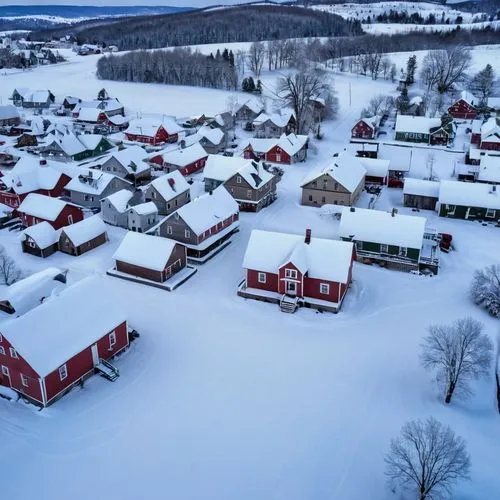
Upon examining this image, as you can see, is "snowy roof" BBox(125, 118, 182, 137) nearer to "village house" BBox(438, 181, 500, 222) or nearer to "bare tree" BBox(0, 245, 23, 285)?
"bare tree" BBox(0, 245, 23, 285)

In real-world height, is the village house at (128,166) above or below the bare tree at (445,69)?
below

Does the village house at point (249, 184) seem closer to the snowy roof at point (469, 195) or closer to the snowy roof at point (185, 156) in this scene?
the snowy roof at point (185, 156)

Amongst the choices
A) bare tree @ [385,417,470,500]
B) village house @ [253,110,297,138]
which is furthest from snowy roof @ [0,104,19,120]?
bare tree @ [385,417,470,500]

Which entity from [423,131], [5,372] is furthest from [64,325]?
[423,131]

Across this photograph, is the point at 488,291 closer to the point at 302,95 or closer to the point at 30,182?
the point at 30,182

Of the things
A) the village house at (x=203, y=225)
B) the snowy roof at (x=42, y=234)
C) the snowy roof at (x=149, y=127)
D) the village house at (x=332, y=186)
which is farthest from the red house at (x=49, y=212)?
the snowy roof at (x=149, y=127)

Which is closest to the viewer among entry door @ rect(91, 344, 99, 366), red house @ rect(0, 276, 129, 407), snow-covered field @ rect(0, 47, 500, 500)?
snow-covered field @ rect(0, 47, 500, 500)

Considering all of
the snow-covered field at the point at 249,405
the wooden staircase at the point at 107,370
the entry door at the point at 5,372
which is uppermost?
the entry door at the point at 5,372
